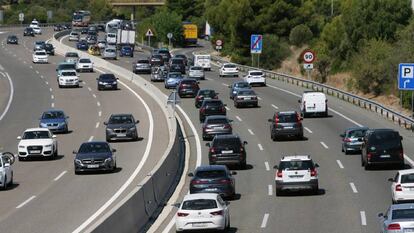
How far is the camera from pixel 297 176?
33.6 m

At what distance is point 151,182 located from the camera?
30047mm

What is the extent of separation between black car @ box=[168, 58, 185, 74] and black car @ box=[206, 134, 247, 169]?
163ft

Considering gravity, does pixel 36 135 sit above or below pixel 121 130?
above

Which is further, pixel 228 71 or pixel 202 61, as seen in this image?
pixel 202 61

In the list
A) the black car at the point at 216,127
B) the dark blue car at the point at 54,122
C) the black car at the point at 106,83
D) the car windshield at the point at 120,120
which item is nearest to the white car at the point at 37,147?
the car windshield at the point at 120,120

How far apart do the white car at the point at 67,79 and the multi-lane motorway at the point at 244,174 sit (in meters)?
2.46

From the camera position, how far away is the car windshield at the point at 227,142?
137 ft

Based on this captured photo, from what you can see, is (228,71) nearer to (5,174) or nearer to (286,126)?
(286,126)

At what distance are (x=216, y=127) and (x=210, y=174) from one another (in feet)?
59.5

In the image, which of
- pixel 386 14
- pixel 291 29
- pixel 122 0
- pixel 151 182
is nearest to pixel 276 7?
pixel 291 29

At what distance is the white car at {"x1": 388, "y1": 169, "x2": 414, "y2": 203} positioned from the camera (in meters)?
29.4

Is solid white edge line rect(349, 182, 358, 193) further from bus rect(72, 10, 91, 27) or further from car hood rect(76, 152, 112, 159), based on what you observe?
bus rect(72, 10, 91, 27)

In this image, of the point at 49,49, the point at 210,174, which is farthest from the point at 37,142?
the point at 49,49

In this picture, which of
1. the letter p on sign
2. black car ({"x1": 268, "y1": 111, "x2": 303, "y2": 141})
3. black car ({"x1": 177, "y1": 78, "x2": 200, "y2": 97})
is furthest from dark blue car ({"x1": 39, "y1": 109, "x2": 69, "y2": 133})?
the letter p on sign
